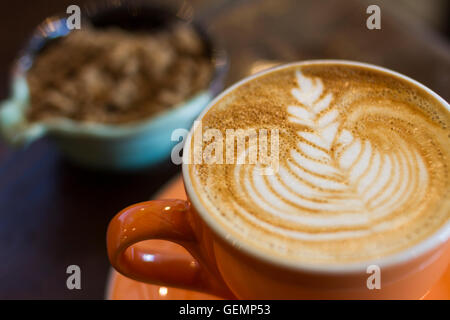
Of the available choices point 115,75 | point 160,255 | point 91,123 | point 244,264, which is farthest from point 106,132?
point 244,264

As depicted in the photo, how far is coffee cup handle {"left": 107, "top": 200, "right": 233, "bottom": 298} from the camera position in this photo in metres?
0.49

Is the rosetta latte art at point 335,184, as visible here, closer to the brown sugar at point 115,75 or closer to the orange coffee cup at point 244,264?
the orange coffee cup at point 244,264

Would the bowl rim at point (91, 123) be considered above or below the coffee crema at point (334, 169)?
above

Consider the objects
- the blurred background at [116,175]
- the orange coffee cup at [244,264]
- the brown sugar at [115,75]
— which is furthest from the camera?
the brown sugar at [115,75]

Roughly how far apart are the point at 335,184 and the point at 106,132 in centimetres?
53

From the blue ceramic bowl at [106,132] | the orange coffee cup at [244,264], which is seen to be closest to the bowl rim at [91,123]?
the blue ceramic bowl at [106,132]

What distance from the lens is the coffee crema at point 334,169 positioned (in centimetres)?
42

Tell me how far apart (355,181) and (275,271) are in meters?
0.13

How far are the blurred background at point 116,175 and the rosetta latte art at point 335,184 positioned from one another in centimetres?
46

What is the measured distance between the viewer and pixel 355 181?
465 mm

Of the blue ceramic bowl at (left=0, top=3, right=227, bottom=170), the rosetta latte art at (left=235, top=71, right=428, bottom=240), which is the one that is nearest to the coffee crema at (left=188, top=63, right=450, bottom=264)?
the rosetta latte art at (left=235, top=71, right=428, bottom=240)

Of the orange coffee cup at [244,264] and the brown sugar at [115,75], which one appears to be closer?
the orange coffee cup at [244,264]

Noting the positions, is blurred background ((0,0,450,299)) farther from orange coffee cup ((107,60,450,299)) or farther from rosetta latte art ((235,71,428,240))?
rosetta latte art ((235,71,428,240))

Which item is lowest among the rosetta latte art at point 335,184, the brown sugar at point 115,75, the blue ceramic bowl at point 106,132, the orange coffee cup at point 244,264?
the orange coffee cup at point 244,264
